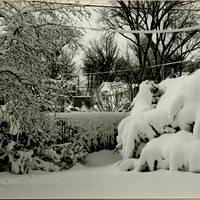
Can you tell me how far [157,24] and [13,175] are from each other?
1.39 m

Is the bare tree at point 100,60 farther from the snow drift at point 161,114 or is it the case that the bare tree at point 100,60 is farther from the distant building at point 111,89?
the snow drift at point 161,114

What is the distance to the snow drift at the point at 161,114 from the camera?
10.5 feet

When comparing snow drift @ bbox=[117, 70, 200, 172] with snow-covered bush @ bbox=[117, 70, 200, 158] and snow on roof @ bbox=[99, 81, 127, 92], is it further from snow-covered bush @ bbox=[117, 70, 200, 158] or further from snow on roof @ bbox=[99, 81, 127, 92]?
snow on roof @ bbox=[99, 81, 127, 92]

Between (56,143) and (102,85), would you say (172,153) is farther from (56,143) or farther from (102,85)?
(56,143)

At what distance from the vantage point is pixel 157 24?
10.2 feet

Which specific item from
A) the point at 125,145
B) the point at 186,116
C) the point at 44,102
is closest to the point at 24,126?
the point at 44,102

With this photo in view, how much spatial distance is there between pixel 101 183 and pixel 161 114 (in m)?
0.78

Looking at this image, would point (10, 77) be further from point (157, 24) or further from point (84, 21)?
point (157, 24)

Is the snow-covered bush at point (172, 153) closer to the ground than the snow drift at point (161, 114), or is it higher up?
closer to the ground

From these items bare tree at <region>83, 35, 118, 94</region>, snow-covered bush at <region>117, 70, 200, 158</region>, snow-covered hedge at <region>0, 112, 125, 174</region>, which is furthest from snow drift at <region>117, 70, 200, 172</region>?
bare tree at <region>83, 35, 118, 94</region>

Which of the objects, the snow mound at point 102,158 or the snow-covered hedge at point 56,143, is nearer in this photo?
the snow mound at point 102,158

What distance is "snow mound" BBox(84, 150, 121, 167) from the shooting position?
10.4ft

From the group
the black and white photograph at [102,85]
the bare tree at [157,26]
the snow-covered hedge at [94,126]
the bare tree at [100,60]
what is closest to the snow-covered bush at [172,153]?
the black and white photograph at [102,85]

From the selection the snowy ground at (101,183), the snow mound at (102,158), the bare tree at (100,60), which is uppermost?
the bare tree at (100,60)
